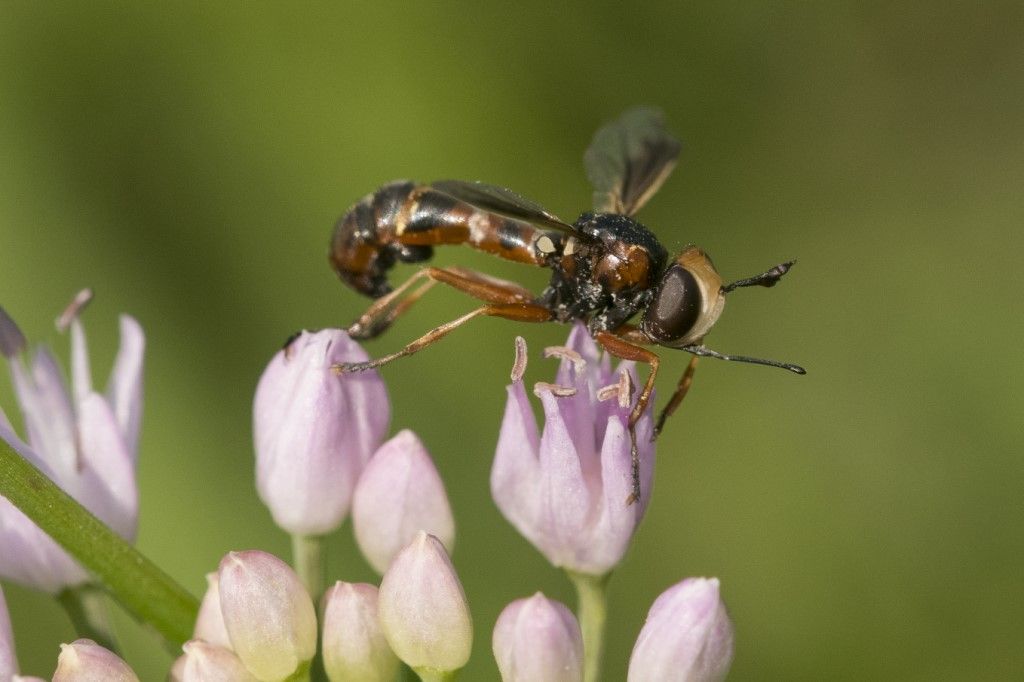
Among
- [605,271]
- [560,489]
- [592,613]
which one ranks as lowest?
[592,613]

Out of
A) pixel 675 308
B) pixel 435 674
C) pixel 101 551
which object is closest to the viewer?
pixel 101 551

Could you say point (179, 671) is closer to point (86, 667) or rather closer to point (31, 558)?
point (86, 667)

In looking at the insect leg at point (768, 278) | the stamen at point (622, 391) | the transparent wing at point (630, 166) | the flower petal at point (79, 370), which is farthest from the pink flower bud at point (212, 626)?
the transparent wing at point (630, 166)

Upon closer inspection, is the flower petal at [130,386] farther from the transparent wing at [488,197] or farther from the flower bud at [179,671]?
the transparent wing at [488,197]

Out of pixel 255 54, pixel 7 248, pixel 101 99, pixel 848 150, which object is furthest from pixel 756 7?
pixel 7 248

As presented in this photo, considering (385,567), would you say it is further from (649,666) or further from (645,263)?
(645,263)

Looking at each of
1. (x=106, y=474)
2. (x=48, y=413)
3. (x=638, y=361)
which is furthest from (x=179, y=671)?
(x=638, y=361)
